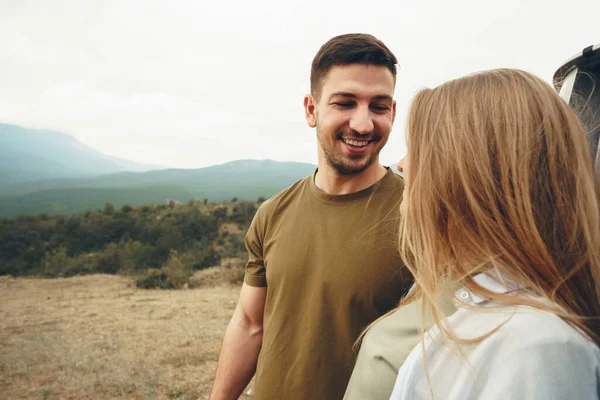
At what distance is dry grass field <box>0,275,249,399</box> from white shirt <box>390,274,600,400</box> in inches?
220

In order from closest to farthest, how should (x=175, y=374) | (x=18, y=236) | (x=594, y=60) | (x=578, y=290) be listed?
(x=578, y=290)
(x=594, y=60)
(x=175, y=374)
(x=18, y=236)

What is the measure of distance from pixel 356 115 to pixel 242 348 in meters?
1.33

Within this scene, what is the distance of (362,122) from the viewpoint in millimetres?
1744

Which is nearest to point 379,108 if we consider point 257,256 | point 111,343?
point 257,256

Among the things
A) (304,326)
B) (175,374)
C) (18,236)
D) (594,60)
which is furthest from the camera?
(18,236)

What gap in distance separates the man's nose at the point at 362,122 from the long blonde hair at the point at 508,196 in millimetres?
703

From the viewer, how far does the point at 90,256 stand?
59.1 feet

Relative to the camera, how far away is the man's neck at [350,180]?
1.83m

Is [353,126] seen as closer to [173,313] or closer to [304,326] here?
[304,326]

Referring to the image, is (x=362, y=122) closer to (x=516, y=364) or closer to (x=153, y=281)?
(x=516, y=364)

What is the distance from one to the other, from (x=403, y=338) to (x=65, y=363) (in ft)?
25.6

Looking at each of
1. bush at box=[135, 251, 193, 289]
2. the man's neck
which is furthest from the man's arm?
bush at box=[135, 251, 193, 289]

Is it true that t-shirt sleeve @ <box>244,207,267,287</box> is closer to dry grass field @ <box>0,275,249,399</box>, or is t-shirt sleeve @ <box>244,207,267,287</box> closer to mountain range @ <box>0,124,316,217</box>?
dry grass field @ <box>0,275,249,399</box>

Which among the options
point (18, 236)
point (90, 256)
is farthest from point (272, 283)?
point (18, 236)
